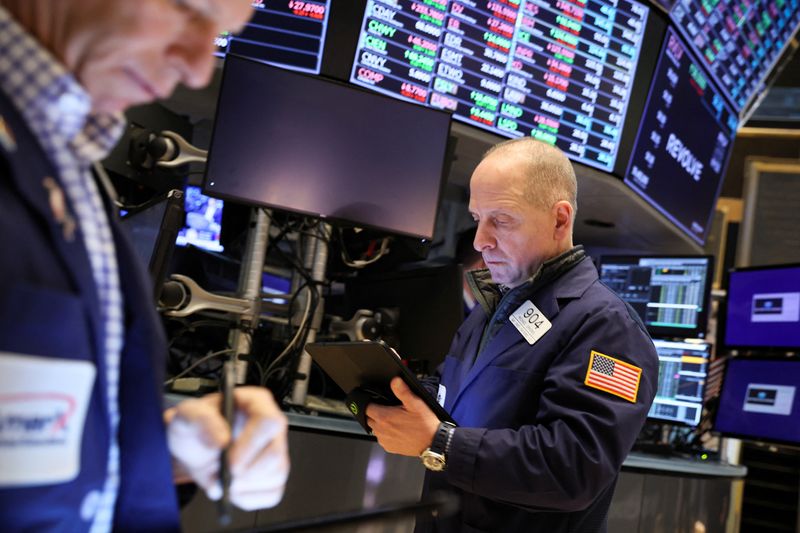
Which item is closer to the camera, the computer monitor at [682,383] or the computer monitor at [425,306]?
the computer monitor at [425,306]

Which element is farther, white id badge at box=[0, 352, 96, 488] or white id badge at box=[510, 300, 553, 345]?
white id badge at box=[510, 300, 553, 345]

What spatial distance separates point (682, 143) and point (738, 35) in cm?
74

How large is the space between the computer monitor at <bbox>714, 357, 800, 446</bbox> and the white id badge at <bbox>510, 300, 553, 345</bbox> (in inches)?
86.4

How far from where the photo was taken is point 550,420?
4.75ft

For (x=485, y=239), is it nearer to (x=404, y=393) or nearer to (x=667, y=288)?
(x=404, y=393)

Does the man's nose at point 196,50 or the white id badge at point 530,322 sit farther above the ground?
the man's nose at point 196,50

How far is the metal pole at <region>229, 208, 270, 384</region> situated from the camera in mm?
2299

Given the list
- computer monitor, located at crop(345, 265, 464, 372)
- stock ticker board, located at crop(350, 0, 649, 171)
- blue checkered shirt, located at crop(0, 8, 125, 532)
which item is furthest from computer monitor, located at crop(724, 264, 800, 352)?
blue checkered shirt, located at crop(0, 8, 125, 532)

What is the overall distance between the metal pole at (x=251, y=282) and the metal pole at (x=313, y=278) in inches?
6.1

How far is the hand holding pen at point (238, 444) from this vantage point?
0.71 meters

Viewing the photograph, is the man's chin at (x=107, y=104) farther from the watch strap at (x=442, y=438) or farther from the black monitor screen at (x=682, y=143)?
the black monitor screen at (x=682, y=143)

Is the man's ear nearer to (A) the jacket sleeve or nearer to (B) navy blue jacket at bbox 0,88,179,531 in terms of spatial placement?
(A) the jacket sleeve

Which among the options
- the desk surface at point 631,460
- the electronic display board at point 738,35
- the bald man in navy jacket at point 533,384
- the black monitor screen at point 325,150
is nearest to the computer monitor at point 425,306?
the black monitor screen at point 325,150

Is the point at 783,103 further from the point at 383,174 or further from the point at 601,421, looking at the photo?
the point at 601,421
